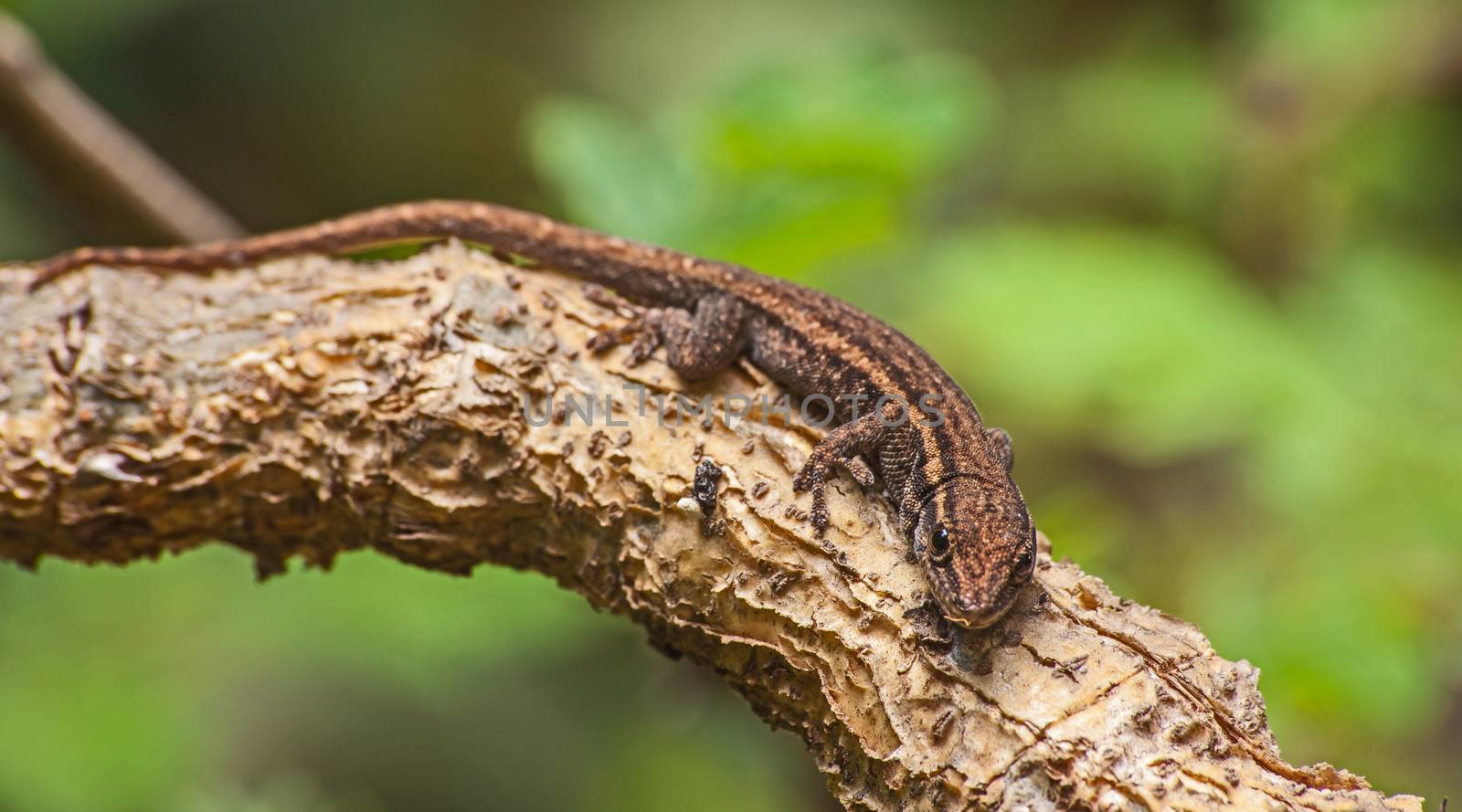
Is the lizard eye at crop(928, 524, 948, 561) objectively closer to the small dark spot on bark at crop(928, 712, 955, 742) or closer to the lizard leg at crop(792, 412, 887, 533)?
the lizard leg at crop(792, 412, 887, 533)

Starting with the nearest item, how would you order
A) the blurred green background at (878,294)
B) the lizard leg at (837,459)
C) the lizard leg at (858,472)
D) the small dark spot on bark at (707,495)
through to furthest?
1. the small dark spot on bark at (707,495)
2. the lizard leg at (837,459)
3. the lizard leg at (858,472)
4. the blurred green background at (878,294)

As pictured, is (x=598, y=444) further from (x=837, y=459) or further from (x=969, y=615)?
(x=969, y=615)

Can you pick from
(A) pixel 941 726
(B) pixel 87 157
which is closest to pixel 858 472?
(A) pixel 941 726

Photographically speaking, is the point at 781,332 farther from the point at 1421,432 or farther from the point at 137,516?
the point at 1421,432

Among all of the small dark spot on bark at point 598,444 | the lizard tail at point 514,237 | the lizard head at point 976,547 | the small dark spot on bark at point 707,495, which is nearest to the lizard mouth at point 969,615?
the lizard head at point 976,547

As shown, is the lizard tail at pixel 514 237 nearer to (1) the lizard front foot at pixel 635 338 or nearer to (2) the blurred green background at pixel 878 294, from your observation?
(2) the blurred green background at pixel 878 294

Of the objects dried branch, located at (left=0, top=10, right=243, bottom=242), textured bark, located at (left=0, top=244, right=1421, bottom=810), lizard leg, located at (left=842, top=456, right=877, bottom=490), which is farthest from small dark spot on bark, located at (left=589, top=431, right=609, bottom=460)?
dried branch, located at (left=0, top=10, right=243, bottom=242)

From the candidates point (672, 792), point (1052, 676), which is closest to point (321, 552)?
point (1052, 676)

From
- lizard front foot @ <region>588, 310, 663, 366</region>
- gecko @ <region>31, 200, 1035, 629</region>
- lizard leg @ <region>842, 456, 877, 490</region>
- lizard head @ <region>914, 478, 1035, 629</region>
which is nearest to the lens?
lizard head @ <region>914, 478, 1035, 629</region>
